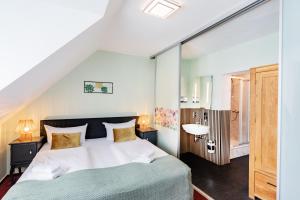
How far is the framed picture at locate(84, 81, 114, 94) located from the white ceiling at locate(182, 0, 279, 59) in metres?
1.86

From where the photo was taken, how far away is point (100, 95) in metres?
3.45

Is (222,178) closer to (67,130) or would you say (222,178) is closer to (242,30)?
(242,30)

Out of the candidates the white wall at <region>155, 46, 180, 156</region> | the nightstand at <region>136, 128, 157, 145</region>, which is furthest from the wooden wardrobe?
the nightstand at <region>136, 128, 157, 145</region>

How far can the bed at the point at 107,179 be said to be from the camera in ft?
4.66

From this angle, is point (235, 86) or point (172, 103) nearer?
point (172, 103)

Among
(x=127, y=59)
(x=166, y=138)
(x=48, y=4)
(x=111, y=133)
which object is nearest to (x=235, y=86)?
(x=166, y=138)

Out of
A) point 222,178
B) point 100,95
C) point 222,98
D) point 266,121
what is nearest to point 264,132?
point 266,121

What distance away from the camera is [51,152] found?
2.33 meters

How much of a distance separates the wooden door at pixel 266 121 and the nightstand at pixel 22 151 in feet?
11.4

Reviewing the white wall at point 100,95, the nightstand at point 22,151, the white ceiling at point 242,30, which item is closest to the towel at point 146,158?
the white wall at point 100,95

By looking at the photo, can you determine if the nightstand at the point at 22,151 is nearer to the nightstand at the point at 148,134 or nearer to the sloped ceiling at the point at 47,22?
the sloped ceiling at the point at 47,22

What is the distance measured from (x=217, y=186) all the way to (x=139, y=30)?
2.79 m

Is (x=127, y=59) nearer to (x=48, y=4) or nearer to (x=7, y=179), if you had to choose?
(x=48, y=4)

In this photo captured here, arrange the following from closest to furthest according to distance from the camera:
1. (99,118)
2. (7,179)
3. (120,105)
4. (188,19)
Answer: (188,19)
(7,179)
(99,118)
(120,105)
